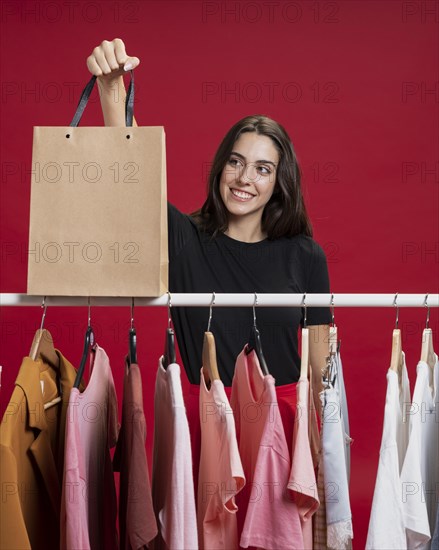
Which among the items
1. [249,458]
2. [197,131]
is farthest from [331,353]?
[197,131]

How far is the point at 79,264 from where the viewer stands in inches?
66.0

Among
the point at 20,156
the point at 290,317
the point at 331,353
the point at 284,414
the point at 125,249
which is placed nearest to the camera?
the point at 125,249

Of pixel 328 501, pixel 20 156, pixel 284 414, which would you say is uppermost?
pixel 20 156

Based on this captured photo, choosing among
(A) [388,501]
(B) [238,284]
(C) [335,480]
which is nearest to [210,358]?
(C) [335,480]

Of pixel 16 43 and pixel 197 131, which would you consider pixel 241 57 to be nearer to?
pixel 197 131

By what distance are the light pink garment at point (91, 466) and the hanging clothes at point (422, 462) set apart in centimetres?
60

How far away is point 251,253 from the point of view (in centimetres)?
233

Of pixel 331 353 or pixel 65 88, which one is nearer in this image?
pixel 331 353

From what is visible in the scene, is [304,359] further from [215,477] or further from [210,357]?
[215,477]

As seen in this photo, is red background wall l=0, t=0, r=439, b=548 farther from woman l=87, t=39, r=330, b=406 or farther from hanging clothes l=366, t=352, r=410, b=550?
hanging clothes l=366, t=352, r=410, b=550

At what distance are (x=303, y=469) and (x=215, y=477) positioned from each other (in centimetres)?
18

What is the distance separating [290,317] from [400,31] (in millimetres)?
1995

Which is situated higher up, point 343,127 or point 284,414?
point 343,127

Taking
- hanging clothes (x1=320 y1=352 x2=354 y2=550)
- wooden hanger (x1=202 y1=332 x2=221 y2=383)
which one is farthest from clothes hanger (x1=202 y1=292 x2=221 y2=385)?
hanging clothes (x1=320 y1=352 x2=354 y2=550)
